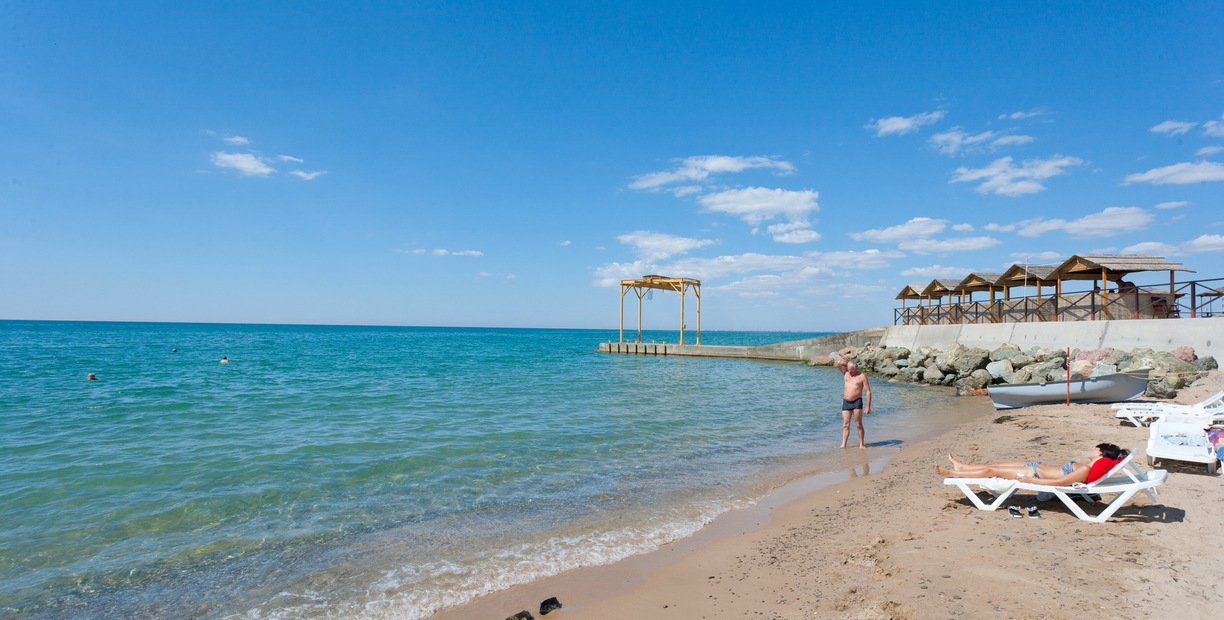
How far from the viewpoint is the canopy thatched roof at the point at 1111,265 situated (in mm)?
18453

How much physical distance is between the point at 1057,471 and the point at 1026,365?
1510 centimetres

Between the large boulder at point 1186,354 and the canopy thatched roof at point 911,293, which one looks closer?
the large boulder at point 1186,354

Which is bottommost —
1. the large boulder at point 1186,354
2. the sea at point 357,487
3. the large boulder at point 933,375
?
the sea at point 357,487

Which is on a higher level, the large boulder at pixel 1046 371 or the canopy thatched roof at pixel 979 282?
the canopy thatched roof at pixel 979 282

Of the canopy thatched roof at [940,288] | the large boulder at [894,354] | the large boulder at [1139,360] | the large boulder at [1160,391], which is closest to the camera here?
the large boulder at [1160,391]

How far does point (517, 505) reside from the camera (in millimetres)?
6328

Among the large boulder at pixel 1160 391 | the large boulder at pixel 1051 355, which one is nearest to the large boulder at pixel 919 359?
the large boulder at pixel 1051 355

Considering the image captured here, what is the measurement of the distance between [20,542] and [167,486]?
1.68 metres

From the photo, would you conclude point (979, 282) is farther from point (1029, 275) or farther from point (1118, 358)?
point (1118, 358)

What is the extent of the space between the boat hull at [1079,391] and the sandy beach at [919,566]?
23.1 feet

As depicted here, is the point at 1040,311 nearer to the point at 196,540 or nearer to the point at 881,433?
the point at 881,433

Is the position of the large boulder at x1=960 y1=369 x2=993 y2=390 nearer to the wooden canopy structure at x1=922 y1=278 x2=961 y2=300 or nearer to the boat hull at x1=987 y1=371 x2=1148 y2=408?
the boat hull at x1=987 y1=371 x2=1148 y2=408

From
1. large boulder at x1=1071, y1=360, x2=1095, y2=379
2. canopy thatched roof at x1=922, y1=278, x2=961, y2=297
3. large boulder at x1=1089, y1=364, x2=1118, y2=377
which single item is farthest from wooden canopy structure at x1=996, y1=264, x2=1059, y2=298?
large boulder at x1=1089, y1=364, x2=1118, y2=377

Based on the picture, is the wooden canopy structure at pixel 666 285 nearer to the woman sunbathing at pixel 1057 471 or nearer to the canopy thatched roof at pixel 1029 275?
the canopy thatched roof at pixel 1029 275
